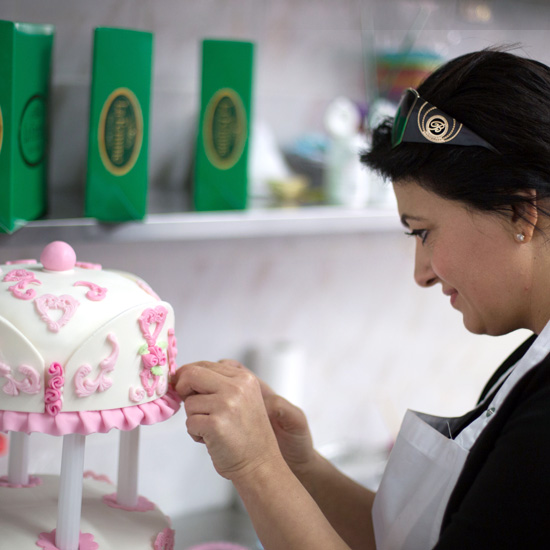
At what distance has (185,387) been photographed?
2.92 ft

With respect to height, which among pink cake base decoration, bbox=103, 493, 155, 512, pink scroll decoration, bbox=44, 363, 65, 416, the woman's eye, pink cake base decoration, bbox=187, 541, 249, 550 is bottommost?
Result: pink cake base decoration, bbox=187, 541, 249, 550

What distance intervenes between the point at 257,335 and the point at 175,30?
678 millimetres

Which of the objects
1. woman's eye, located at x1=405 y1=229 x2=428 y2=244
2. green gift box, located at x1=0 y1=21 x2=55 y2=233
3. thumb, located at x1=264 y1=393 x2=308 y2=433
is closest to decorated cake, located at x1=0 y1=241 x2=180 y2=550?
green gift box, located at x1=0 y1=21 x2=55 y2=233

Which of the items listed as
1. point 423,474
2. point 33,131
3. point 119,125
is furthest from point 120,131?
point 423,474

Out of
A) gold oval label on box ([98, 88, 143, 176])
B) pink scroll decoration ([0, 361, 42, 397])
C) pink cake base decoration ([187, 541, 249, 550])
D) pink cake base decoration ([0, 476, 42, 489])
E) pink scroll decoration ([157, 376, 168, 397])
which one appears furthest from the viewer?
pink cake base decoration ([187, 541, 249, 550])

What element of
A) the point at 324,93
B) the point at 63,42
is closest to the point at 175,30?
the point at 63,42

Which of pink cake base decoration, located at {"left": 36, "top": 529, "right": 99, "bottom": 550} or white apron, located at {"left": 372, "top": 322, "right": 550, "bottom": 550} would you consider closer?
pink cake base decoration, located at {"left": 36, "top": 529, "right": 99, "bottom": 550}

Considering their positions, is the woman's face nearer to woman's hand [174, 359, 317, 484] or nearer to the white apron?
the white apron

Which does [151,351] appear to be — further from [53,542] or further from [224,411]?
[53,542]

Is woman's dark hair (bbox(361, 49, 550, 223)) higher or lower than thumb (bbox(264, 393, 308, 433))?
higher

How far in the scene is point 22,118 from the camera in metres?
1.00

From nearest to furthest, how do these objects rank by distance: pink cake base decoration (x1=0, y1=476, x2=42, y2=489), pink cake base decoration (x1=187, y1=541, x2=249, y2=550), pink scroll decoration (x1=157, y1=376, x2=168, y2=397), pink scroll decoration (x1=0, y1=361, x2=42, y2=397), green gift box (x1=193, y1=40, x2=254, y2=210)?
pink scroll decoration (x1=0, y1=361, x2=42, y2=397) < pink scroll decoration (x1=157, y1=376, x2=168, y2=397) < pink cake base decoration (x1=0, y1=476, x2=42, y2=489) < green gift box (x1=193, y1=40, x2=254, y2=210) < pink cake base decoration (x1=187, y1=541, x2=249, y2=550)

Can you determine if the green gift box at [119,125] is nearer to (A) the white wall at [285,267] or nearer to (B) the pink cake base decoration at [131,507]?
(A) the white wall at [285,267]

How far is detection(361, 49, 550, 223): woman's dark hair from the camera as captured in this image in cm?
88
